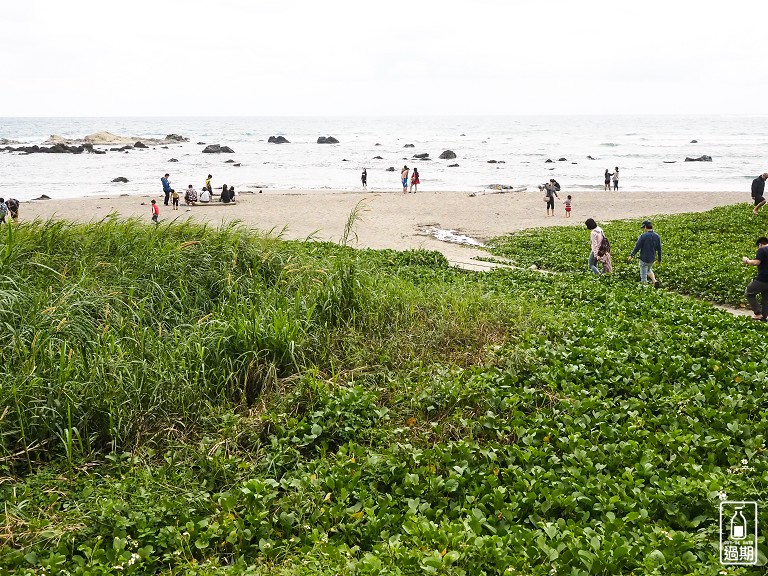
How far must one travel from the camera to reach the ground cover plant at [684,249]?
13.4 meters

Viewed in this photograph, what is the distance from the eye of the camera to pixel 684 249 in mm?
16578

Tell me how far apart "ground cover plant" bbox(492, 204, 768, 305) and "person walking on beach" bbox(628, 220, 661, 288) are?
55 cm

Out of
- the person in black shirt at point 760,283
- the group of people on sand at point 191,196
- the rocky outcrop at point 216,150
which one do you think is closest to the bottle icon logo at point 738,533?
the person in black shirt at point 760,283

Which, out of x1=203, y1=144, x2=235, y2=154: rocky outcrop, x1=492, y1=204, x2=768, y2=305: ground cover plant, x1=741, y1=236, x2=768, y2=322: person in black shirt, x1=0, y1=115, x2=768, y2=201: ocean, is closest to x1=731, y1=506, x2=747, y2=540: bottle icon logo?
x1=741, y1=236, x2=768, y2=322: person in black shirt

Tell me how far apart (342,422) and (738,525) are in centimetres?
360

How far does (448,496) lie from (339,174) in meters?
49.6

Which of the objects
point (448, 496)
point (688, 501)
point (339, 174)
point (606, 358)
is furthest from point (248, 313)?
point (339, 174)

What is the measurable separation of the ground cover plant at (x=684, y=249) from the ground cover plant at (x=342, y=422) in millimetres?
3475

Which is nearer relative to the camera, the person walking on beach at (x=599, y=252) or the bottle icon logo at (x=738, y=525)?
the bottle icon logo at (x=738, y=525)

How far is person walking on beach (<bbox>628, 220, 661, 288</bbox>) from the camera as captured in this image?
43.3 feet

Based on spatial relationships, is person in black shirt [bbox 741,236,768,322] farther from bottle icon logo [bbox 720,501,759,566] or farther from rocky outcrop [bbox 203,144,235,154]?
rocky outcrop [bbox 203,144,235,154]

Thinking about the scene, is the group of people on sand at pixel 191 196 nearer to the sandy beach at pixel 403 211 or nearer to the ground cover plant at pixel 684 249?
the sandy beach at pixel 403 211

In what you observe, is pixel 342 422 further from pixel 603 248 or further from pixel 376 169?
pixel 376 169

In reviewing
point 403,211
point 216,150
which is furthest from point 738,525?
point 216,150
